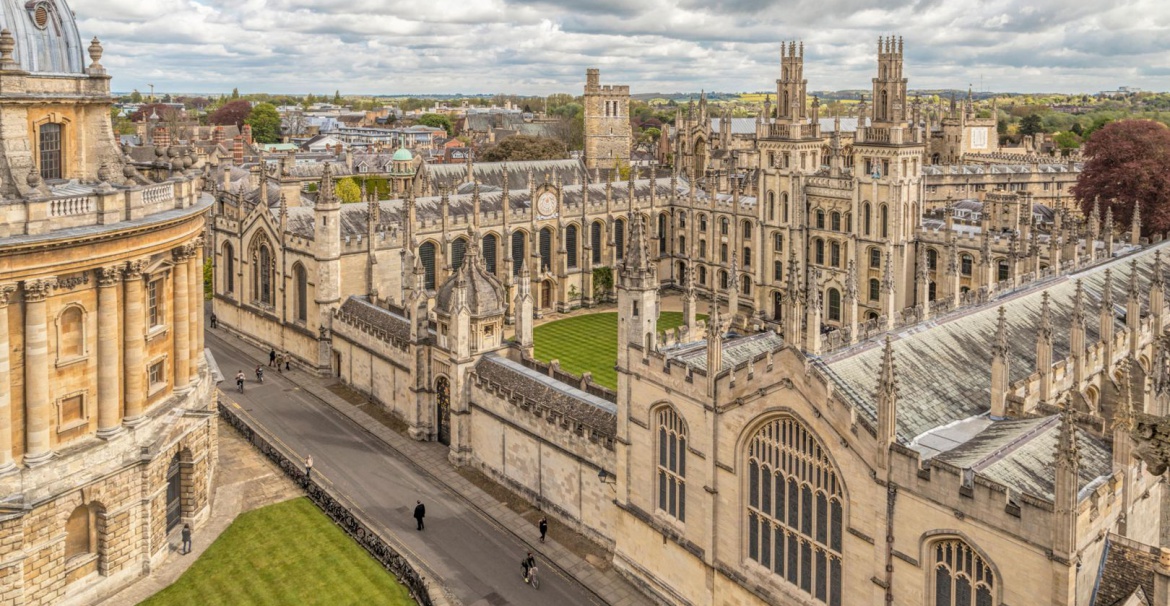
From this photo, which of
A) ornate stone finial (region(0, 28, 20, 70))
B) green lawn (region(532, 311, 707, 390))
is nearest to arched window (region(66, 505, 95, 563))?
ornate stone finial (region(0, 28, 20, 70))

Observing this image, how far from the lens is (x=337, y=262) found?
1746 inches

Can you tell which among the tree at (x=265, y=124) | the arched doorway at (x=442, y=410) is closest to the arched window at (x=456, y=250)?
the arched doorway at (x=442, y=410)

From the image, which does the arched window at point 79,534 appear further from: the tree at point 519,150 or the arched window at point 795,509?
the tree at point 519,150

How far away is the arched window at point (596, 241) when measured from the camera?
61500 millimetres

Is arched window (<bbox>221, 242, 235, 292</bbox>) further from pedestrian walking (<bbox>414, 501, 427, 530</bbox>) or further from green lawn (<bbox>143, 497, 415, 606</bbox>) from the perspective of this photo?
pedestrian walking (<bbox>414, 501, 427, 530</bbox>)

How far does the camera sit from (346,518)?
90.2ft

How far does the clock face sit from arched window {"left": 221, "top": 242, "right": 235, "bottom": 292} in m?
18.8

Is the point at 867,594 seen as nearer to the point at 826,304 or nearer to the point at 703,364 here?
the point at 703,364

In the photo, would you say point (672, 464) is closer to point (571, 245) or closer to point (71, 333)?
point (71, 333)

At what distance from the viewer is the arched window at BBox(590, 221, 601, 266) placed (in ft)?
202

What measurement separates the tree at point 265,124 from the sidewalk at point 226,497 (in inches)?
5309

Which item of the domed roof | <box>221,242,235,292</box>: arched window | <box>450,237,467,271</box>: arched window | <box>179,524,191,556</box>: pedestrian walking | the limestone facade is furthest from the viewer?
<box>450,237,467,271</box>: arched window

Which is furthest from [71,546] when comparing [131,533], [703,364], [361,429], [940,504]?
[940,504]

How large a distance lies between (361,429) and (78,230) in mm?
16335
